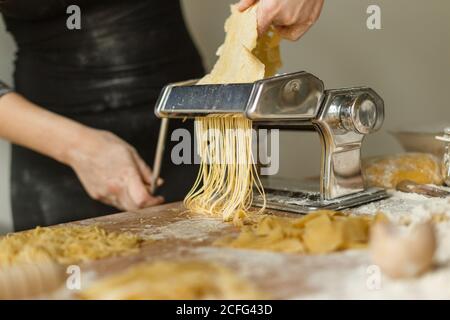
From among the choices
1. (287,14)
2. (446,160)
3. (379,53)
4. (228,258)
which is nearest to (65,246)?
(228,258)

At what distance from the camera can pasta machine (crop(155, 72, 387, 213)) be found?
1216 mm

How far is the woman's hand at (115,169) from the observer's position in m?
1.60

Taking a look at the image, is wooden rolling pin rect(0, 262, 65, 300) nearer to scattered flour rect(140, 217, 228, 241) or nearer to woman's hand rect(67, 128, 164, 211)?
scattered flour rect(140, 217, 228, 241)

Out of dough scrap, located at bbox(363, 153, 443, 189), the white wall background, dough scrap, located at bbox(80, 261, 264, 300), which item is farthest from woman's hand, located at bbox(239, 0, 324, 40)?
the white wall background

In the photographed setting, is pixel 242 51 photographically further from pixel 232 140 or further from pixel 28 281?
pixel 28 281

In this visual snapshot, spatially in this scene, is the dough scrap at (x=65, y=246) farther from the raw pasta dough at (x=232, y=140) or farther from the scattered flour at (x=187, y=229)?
the raw pasta dough at (x=232, y=140)

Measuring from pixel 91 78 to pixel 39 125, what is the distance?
31cm

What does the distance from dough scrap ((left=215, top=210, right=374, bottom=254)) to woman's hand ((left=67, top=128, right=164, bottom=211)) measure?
0.54m

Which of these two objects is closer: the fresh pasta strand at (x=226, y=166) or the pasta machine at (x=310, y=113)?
the pasta machine at (x=310, y=113)

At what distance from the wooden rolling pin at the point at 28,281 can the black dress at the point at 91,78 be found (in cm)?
104

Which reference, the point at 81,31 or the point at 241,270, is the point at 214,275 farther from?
the point at 81,31

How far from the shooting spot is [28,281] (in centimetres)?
88

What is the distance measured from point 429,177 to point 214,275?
3.21 ft

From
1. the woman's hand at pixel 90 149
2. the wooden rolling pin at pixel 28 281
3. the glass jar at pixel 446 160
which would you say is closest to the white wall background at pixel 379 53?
the woman's hand at pixel 90 149
